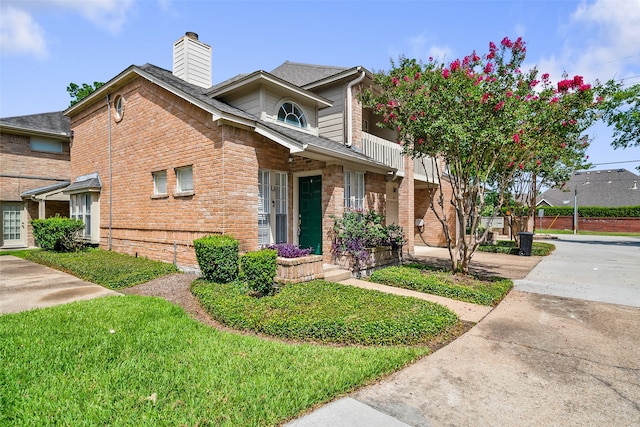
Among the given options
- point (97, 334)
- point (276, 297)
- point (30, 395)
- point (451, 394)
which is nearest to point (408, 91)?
point (276, 297)

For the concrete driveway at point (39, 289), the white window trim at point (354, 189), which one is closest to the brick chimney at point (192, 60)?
the white window trim at point (354, 189)

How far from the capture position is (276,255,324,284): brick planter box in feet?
23.9

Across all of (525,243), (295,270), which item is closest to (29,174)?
(295,270)

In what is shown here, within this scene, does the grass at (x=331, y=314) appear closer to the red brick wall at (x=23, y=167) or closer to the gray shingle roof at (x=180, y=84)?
the gray shingle roof at (x=180, y=84)

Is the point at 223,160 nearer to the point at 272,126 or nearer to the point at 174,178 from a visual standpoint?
the point at 272,126

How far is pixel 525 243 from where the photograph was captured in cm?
1448

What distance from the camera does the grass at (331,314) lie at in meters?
4.75

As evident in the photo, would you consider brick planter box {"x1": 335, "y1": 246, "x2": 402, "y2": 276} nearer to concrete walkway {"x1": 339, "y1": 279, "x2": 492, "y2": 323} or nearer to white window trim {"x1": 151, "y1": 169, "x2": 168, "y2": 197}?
concrete walkway {"x1": 339, "y1": 279, "x2": 492, "y2": 323}

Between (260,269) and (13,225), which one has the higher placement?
(13,225)

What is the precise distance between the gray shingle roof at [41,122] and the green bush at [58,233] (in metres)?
6.45

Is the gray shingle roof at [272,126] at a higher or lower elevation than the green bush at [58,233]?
higher

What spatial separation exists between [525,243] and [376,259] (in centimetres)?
872

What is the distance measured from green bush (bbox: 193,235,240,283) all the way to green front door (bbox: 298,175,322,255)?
9.37 ft

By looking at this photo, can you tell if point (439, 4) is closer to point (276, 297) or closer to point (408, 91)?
point (408, 91)
